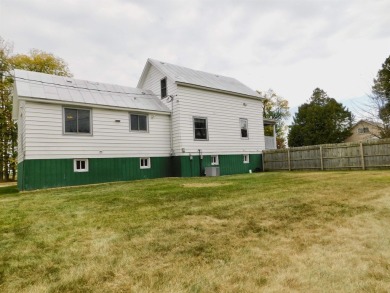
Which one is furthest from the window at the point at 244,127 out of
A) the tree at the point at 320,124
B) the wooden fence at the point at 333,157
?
the tree at the point at 320,124

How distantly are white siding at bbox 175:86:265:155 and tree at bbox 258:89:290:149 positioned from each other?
24919 mm

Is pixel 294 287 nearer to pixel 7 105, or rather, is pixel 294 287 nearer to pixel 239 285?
pixel 239 285

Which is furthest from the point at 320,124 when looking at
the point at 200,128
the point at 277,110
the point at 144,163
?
the point at 144,163

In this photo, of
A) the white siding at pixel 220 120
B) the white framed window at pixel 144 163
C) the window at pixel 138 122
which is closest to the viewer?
the window at pixel 138 122

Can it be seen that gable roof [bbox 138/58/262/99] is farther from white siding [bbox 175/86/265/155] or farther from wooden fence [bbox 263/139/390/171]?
wooden fence [bbox 263/139/390/171]

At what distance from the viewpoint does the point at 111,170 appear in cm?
1324

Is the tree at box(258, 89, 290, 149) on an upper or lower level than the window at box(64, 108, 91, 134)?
upper

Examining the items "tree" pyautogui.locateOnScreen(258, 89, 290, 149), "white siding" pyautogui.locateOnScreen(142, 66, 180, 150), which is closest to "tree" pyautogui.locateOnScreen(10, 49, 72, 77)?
"white siding" pyautogui.locateOnScreen(142, 66, 180, 150)

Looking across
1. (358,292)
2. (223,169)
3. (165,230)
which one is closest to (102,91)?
(223,169)

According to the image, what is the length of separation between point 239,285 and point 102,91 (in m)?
14.2

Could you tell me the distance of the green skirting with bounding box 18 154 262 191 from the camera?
1116 centimetres

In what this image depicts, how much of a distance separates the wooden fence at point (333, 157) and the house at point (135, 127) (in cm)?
144

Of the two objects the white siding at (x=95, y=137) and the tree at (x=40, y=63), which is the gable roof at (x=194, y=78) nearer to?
the white siding at (x=95, y=137)

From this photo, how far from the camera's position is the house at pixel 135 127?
455 inches
